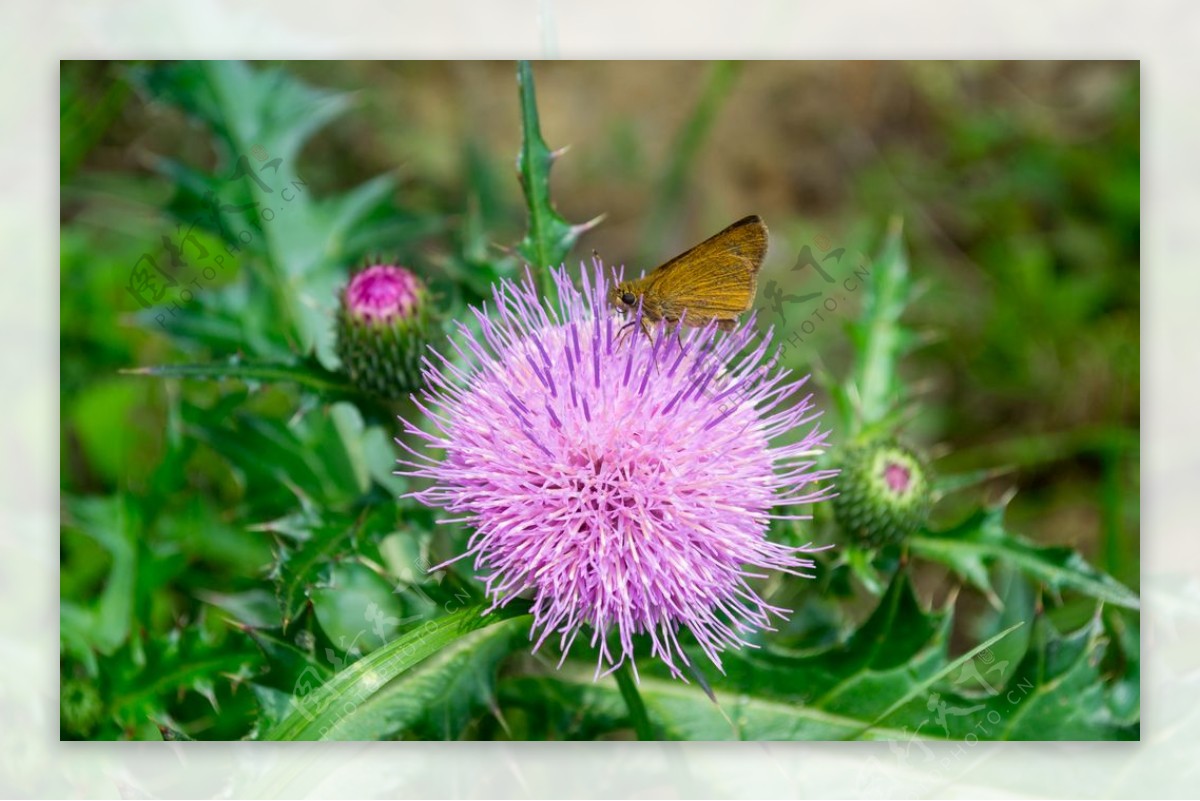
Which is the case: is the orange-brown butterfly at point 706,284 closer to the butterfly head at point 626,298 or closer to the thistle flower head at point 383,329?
the butterfly head at point 626,298

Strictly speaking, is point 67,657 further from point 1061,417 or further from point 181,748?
point 1061,417

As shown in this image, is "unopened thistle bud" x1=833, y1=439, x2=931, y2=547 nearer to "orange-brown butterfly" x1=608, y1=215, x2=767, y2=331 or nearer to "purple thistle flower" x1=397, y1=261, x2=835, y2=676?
"purple thistle flower" x1=397, y1=261, x2=835, y2=676

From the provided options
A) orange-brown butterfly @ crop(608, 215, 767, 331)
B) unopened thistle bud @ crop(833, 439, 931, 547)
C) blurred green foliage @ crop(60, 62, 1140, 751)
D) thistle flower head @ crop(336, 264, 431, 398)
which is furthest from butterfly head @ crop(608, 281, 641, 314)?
unopened thistle bud @ crop(833, 439, 931, 547)

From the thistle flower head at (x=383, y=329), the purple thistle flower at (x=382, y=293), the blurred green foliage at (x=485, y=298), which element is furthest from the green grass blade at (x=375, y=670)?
the purple thistle flower at (x=382, y=293)

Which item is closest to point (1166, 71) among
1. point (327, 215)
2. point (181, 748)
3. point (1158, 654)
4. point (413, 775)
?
point (1158, 654)

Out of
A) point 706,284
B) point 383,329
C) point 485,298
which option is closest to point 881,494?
point 706,284

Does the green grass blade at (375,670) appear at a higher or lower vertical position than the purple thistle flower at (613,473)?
lower
